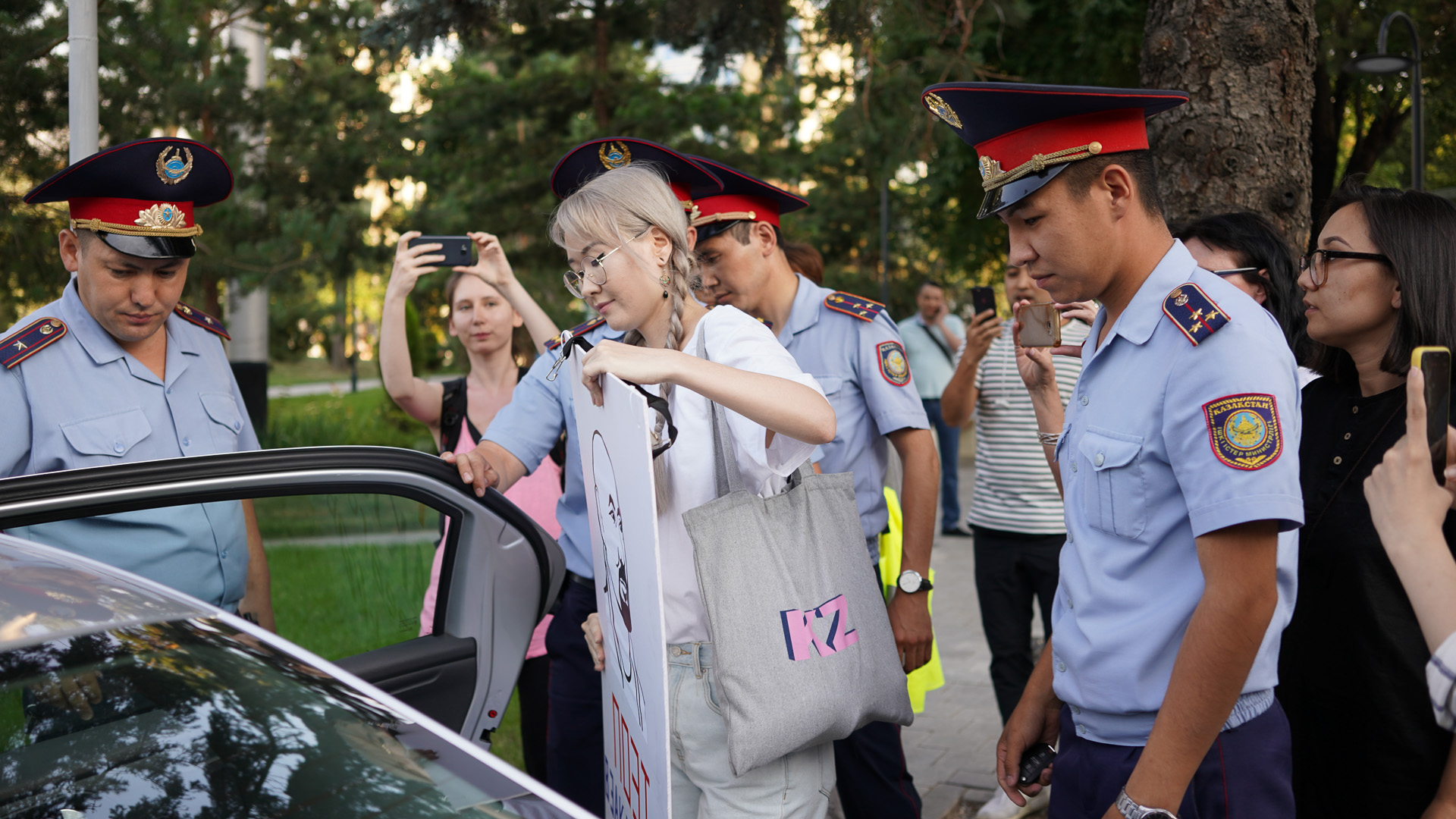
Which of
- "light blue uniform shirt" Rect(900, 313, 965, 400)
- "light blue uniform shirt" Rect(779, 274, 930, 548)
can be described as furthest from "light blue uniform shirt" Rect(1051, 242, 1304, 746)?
"light blue uniform shirt" Rect(900, 313, 965, 400)

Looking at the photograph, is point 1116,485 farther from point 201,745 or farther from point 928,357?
point 928,357

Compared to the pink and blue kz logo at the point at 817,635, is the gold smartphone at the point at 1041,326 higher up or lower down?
higher up

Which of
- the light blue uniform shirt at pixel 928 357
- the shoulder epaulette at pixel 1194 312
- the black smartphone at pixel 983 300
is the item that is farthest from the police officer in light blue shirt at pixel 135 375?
the light blue uniform shirt at pixel 928 357

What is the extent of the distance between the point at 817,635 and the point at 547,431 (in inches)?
44.6

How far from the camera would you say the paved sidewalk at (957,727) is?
386cm

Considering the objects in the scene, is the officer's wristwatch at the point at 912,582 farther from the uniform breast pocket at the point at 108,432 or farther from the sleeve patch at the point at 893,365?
the uniform breast pocket at the point at 108,432

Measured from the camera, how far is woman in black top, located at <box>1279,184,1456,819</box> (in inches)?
73.7

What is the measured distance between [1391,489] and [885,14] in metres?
4.97

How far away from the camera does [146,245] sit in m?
2.67

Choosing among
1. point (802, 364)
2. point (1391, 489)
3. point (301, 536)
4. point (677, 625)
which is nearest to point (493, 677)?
point (677, 625)

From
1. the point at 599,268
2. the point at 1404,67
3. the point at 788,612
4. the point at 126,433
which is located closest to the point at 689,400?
the point at 599,268

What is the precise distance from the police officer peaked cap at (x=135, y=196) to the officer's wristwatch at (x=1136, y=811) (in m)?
2.48

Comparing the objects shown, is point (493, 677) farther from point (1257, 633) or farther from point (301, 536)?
point (301, 536)

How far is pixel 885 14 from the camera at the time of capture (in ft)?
19.5
